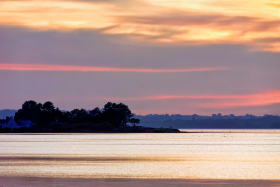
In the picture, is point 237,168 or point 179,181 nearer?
point 179,181

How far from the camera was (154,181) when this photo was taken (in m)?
38.9

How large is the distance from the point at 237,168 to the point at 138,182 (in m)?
17.4

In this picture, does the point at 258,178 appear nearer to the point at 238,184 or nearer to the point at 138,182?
the point at 238,184

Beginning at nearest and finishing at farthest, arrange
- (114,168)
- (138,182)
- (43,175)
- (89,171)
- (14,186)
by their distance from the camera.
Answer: (14,186) < (138,182) < (43,175) < (89,171) < (114,168)

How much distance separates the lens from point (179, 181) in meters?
38.8

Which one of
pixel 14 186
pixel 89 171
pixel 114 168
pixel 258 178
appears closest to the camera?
pixel 14 186

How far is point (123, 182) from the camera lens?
38156 mm

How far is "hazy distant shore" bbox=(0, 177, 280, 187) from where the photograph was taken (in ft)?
120

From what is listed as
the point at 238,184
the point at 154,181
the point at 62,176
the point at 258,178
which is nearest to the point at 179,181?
the point at 154,181

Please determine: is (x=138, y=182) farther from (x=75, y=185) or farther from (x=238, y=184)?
(x=238, y=184)

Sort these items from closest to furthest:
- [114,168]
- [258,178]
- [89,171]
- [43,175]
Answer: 1. [258,178]
2. [43,175]
3. [89,171]
4. [114,168]

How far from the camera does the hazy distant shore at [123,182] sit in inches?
1443

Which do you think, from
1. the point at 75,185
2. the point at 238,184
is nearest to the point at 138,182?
the point at 75,185

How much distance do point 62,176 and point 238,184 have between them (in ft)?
55.0
